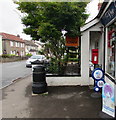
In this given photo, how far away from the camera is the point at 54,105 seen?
400cm

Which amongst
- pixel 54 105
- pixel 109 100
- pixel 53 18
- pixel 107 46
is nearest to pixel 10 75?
pixel 53 18

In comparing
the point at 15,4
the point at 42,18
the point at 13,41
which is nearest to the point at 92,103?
the point at 42,18

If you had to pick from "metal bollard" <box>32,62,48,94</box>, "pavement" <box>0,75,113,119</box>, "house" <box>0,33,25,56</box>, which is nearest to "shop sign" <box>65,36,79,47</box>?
"metal bollard" <box>32,62,48,94</box>

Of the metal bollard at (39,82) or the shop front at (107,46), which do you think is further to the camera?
the metal bollard at (39,82)

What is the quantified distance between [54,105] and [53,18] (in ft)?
11.6

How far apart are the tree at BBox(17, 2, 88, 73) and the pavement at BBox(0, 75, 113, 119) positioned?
265 centimetres

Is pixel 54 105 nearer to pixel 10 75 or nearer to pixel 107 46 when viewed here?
pixel 107 46

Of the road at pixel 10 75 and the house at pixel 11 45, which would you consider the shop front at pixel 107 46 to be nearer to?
A: the road at pixel 10 75

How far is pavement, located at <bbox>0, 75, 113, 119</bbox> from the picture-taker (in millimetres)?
3400

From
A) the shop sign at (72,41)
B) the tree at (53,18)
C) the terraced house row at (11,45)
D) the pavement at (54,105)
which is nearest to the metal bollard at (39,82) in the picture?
the pavement at (54,105)

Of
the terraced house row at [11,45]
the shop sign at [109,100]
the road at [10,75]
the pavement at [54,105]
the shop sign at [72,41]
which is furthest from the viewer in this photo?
the terraced house row at [11,45]

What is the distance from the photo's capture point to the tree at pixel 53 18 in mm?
4859

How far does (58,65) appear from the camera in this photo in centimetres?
651

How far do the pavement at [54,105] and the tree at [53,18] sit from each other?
2.65 m
